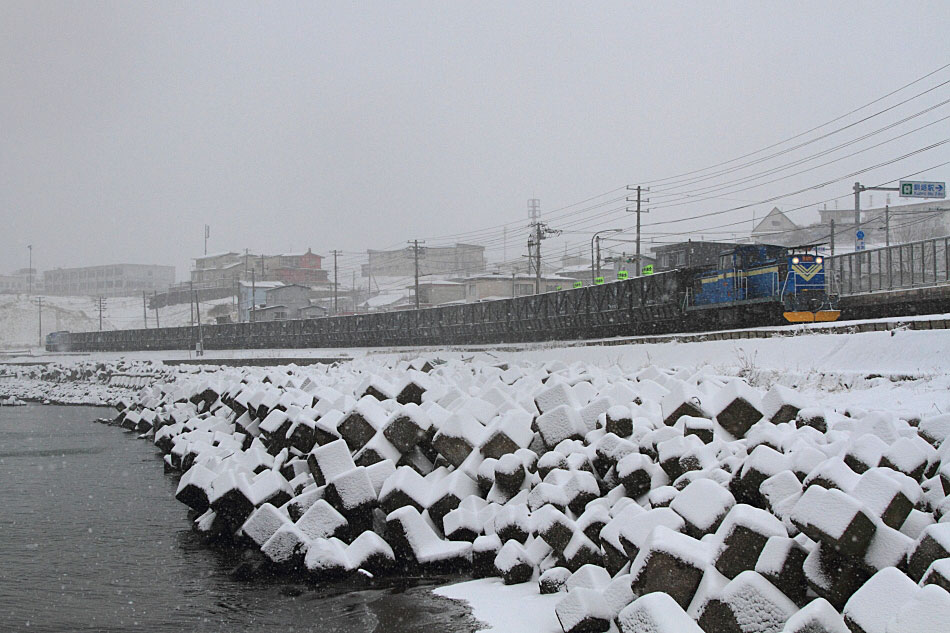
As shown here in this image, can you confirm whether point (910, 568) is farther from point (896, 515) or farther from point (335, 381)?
point (335, 381)

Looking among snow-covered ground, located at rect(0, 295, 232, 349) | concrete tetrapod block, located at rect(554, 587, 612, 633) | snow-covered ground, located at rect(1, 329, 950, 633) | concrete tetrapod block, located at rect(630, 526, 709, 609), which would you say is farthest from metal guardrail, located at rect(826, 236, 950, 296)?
snow-covered ground, located at rect(0, 295, 232, 349)

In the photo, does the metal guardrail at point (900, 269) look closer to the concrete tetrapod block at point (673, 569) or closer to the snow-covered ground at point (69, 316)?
the concrete tetrapod block at point (673, 569)

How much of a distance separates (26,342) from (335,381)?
368 feet

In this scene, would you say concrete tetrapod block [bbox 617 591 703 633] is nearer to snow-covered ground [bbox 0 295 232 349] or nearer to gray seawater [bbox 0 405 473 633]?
gray seawater [bbox 0 405 473 633]

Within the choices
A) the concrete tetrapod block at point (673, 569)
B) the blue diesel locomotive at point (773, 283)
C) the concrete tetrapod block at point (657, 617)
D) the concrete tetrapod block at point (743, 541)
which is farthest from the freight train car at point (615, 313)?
the concrete tetrapod block at point (657, 617)

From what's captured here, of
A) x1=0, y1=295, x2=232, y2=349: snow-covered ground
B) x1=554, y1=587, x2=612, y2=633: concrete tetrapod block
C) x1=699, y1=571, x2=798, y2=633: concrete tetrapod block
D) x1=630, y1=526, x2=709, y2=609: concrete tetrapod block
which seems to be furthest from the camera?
x1=0, y1=295, x2=232, y2=349: snow-covered ground

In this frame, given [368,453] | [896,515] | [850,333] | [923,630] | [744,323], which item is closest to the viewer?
[923,630]

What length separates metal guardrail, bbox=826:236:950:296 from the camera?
1014 inches

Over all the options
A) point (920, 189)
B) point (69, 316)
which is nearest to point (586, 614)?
point (920, 189)

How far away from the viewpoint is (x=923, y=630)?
3.23 meters

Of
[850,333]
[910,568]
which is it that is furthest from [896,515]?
[850,333]

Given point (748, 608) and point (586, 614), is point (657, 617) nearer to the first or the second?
point (748, 608)

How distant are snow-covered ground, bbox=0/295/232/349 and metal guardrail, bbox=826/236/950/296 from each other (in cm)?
8565

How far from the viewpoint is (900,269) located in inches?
1069
